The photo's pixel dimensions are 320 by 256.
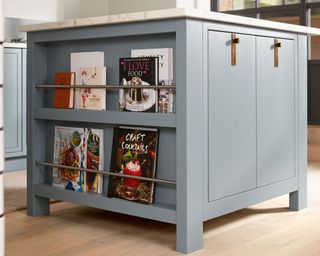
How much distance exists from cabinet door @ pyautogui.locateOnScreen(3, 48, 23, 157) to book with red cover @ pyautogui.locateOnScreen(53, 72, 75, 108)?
1.44m

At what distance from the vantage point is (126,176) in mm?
2508

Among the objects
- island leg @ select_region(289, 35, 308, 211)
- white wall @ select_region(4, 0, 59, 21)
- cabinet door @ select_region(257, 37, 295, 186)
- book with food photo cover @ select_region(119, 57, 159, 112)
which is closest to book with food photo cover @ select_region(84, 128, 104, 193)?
book with food photo cover @ select_region(119, 57, 159, 112)

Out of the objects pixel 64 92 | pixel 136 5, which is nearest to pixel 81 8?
pixel 136 5

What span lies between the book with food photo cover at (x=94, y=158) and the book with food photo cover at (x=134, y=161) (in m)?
0.09

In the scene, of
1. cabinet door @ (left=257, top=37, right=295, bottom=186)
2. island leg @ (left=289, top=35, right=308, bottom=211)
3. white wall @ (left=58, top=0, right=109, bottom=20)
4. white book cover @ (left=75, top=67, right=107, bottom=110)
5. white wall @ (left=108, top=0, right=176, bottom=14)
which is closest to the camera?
white book cover @ (left=75, top=67, right=107, bottom=110)

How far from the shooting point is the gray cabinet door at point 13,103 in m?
4.21

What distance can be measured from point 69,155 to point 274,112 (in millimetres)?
1003

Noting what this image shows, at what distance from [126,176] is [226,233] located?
0.50 metres

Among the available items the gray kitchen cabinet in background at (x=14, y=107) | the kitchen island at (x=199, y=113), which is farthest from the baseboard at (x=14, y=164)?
the kitchen island at (x=199, y=113)

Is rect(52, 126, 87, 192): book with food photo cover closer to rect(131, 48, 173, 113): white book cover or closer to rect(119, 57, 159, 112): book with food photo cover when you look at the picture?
rect(119, 57, 159, 112): book with food photo cover

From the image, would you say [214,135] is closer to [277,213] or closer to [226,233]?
[226,233]

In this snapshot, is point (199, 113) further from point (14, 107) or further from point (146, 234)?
point (14, 107)

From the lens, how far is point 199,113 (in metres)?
2.35

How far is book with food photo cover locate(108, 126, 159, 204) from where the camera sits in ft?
8.15
